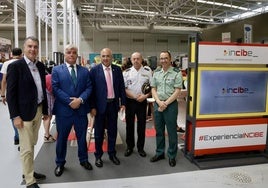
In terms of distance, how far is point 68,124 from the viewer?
3064mm

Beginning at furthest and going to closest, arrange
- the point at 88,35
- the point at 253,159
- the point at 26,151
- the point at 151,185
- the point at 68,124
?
the point at 88,35, the point at 253,159, the point at 68,124, the point at 151,185, the point at 26,151

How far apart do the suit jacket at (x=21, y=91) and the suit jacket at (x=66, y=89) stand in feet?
1.29

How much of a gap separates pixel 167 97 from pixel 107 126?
35.9 inches

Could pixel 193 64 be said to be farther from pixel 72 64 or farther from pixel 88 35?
Answer: pixel 88 35

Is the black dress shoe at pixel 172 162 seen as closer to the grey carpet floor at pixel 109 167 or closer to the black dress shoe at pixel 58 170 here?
the grey carpet floor at pixel 109 167

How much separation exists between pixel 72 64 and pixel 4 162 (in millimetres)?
1708

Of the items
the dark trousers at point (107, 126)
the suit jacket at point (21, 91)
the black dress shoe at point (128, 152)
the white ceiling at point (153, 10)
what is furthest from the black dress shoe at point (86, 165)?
the white ceiling at point (153, 10)

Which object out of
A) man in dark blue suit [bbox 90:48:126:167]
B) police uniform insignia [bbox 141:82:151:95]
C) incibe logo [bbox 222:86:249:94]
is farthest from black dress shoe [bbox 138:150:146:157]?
incibe logo [bbox 222:86:249:94]

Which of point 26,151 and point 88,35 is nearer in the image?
point 26,151

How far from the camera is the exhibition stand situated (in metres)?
3.42

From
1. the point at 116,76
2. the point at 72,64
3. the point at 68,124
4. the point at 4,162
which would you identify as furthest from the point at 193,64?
the point at 4,162

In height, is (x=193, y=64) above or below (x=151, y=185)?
above

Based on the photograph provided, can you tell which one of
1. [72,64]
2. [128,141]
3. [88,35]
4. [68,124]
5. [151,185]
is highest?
[88,35]

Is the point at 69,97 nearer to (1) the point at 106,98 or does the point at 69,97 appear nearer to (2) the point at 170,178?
(1) the point at 106,98
